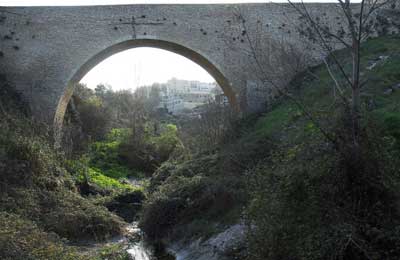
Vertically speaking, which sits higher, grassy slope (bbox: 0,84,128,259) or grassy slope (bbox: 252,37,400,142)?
grassy slope (bbox: 252,37,400,142)

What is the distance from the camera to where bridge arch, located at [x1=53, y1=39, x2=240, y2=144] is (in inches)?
607

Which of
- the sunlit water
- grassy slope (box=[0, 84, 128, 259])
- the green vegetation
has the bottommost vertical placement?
the sunlit water

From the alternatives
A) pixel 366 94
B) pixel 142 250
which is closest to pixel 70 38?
pixel 142 250

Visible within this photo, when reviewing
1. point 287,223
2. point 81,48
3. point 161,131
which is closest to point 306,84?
point 81,48

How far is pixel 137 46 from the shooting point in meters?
16.1

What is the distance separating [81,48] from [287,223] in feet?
39.6

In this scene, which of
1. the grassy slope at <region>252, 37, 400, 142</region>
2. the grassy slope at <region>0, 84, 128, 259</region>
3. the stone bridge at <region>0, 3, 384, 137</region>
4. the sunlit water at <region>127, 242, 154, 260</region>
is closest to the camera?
the grassy slope at <region>252, 37, 400, 142</region>

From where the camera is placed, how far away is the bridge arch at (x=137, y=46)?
15430mm

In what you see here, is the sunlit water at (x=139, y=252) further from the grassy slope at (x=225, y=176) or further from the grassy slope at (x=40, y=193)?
the grassy slope at (x=40, y=193)

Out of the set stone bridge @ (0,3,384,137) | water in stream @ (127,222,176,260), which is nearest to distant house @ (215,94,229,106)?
stone bridge @ (0,3,384,137)

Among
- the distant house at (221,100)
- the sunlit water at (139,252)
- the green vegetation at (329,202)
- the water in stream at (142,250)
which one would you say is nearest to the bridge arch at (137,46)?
the distant house at (221,100)

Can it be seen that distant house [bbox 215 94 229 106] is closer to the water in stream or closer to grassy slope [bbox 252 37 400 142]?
grassy slope [bbox 252 37 400 142]

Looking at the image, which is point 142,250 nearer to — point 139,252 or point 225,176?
point 139,252

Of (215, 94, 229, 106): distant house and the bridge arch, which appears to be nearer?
the bridge arch
